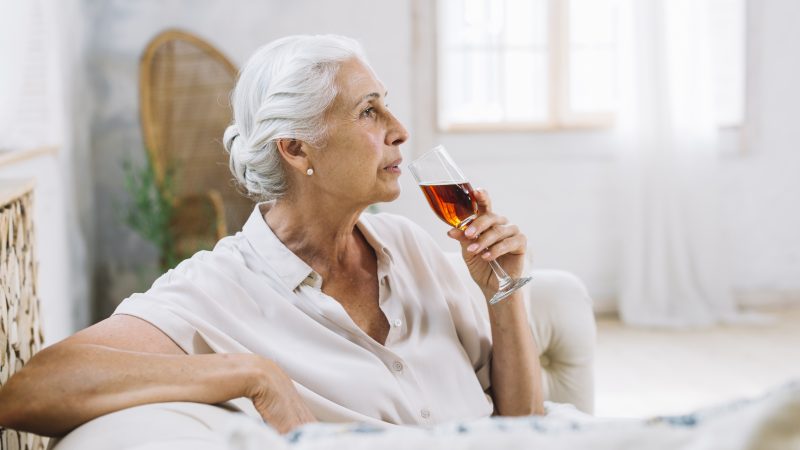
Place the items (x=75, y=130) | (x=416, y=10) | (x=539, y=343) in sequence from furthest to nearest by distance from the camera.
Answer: (x=416, y=10), (x=75, y=130), (x=539, y=343)

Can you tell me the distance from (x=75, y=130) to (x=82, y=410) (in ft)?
10.0

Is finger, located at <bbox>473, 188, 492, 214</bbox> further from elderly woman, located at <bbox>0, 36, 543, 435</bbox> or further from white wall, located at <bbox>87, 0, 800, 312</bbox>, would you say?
white wall, located at <bbox>87, 0, 800, 312</bbox>

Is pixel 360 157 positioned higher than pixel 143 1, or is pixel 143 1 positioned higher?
pixel 143 1

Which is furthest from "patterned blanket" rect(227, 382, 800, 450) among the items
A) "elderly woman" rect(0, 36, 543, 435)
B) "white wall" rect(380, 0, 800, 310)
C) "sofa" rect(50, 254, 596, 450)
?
"white wall" rect(380, 0, 800, 310)

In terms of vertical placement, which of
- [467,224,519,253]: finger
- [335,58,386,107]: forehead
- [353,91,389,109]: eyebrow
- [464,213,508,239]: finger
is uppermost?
[335,58,386,107]: forehead

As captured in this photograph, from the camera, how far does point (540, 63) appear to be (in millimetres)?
5113

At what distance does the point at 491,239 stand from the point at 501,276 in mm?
87

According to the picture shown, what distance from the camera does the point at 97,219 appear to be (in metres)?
4.63

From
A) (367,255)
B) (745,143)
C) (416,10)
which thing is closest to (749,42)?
(745,143)

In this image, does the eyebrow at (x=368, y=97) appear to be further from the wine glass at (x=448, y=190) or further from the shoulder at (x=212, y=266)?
the shoulder at (x=212, y=266)

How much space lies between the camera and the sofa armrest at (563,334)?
2.06m

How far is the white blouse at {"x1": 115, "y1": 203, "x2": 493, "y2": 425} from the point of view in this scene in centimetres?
154

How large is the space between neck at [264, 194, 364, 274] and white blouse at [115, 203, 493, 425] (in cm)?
5

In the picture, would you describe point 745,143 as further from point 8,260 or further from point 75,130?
point 8,260
